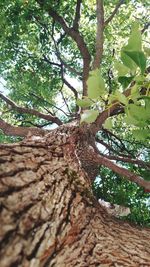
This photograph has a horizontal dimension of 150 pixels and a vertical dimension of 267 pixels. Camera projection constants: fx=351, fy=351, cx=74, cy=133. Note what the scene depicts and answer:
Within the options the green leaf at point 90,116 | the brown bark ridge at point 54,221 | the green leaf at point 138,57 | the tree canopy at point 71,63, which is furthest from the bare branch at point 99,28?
the green leaf at point 138,57

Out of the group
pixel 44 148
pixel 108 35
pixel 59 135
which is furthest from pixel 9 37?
pixel 44 148

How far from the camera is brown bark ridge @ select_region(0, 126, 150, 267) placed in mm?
1648

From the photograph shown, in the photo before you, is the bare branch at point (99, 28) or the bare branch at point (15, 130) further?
the bare branch at point (15, 130)

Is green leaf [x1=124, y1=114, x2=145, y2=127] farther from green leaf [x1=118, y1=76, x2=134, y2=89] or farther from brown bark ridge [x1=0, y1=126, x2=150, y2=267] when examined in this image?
brown bark ridge [x1=0, y1=126, x2=150, y2=267]

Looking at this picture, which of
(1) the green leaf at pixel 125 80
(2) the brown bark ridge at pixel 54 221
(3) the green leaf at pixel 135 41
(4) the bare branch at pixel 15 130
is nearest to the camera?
(3) the green leaf at pixel 135 41

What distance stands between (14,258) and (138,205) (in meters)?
5.33

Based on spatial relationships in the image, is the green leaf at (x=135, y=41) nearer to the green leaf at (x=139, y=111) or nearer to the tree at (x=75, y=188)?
the tree at (x=75, y=188)

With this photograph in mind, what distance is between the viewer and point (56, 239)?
1991 millimetres

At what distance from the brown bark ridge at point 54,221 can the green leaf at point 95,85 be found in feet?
2.83

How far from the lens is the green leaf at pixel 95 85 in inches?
33.5

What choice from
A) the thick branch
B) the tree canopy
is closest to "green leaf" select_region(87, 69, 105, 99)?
the thick branch

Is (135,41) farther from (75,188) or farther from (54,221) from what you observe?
(75,188)

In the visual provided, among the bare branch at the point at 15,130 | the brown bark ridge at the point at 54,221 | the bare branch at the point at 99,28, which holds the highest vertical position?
the bare branch at the point at 99,28

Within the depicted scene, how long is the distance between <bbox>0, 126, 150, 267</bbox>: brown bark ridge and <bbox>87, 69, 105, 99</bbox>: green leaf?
0.86 m
